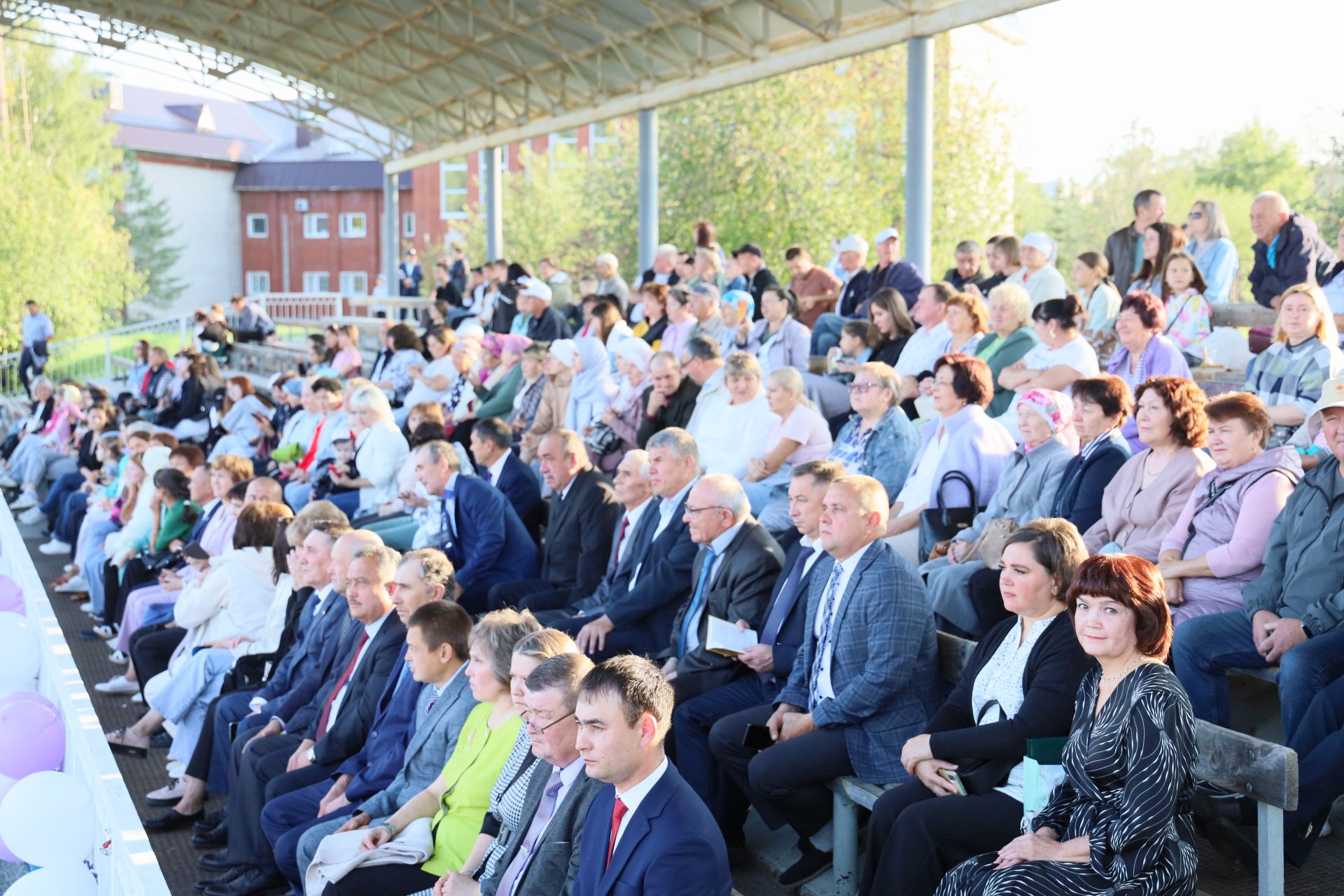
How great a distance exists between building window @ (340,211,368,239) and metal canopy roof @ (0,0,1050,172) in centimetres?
2413

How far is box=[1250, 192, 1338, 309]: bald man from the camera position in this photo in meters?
7.83

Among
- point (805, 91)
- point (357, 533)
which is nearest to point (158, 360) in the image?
point (357, 533)

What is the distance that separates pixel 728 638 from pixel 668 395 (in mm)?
3492

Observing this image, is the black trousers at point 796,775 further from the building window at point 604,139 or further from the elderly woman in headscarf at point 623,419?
the building window at point 604,139

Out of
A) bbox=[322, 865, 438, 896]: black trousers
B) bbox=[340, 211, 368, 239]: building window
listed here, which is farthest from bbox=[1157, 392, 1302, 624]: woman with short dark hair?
bbox=[340, 211, 368, 239]: building window

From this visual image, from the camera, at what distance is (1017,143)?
31.6m

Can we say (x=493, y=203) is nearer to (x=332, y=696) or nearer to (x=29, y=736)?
(x=332, y=696)

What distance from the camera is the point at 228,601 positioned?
6898 millimetres

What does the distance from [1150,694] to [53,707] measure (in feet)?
13.8

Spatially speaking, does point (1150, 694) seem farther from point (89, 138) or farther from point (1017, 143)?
point (89, 138)

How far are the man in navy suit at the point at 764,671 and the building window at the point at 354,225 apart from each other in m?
44.9

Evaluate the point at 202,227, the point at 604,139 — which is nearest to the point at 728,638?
the point at 604,139

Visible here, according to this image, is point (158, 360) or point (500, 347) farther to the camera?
point (158, 360)

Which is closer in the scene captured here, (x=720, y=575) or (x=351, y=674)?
(x=720, y=575)
